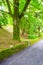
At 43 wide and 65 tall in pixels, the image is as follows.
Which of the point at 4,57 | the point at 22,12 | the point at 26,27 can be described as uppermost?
the point at 22,12

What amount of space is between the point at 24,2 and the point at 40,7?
5.52 ft

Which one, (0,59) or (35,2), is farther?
(35,2)

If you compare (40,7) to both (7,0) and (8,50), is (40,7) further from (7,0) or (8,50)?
(8,50)

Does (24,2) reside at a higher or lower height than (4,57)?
higher

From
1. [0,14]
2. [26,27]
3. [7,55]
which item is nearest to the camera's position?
[7,55]

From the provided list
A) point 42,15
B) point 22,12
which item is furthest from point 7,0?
point 42,15

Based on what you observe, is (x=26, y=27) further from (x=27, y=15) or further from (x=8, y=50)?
(x=8, y=50)

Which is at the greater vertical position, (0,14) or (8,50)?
(0,14)

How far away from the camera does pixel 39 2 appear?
19.4 m

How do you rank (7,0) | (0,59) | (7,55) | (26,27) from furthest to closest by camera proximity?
1. (26,27)
2. (7,0)
3. (7,55)
4. (0,59)

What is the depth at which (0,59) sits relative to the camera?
10867 mm

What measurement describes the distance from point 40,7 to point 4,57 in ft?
32.5

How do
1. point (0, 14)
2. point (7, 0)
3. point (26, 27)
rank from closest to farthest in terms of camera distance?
1. point (0, 14)
2. point (7, 0)
3. point (26, 27)

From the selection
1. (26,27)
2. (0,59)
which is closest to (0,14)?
(0,59)
